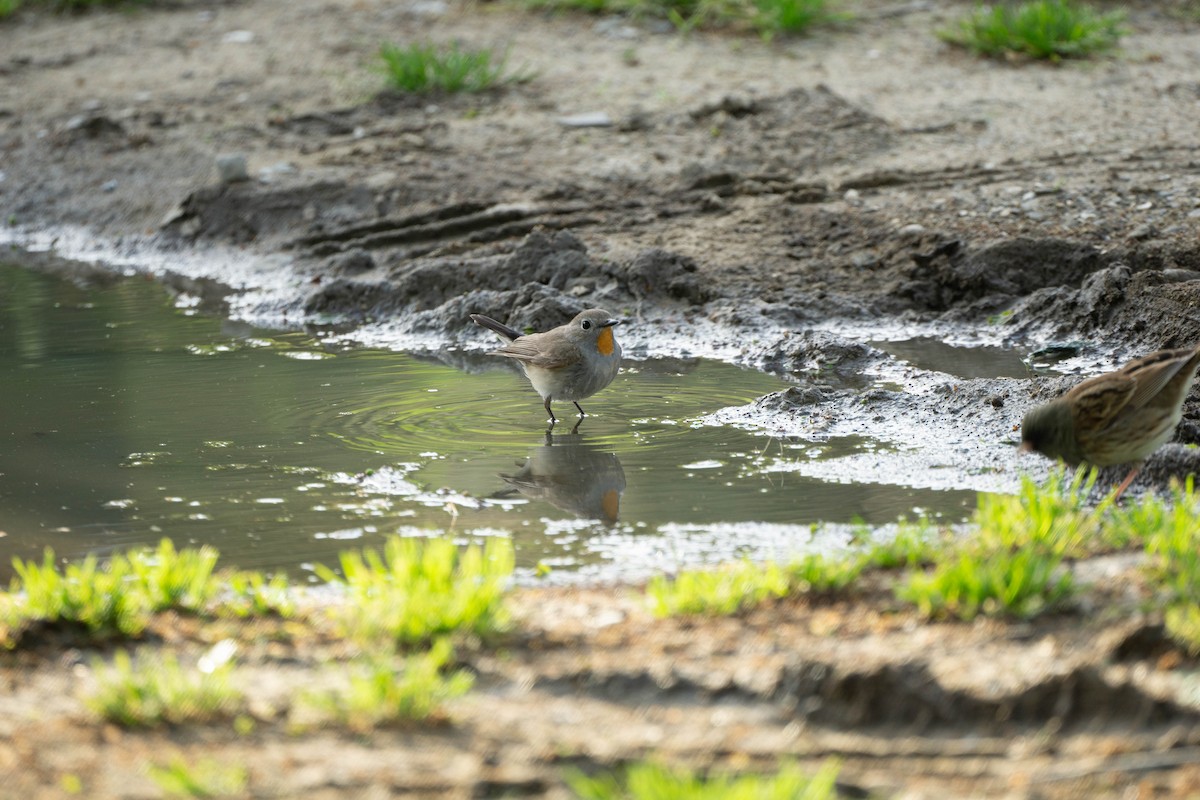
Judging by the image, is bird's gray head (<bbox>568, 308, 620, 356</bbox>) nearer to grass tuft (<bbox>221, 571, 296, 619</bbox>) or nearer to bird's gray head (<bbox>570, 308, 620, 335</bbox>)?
bird's gray head (<bbox>570, 308, 620, 335</bbox>)

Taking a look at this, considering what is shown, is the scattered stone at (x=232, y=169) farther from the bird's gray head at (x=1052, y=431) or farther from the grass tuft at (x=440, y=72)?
the bird's gray head at (x=1052, y=431)

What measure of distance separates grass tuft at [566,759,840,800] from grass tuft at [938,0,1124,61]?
36.3 feet

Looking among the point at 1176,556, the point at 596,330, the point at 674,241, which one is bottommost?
the point at 674,241

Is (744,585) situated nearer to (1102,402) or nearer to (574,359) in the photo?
(1102,402)

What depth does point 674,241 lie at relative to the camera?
33.6 feet

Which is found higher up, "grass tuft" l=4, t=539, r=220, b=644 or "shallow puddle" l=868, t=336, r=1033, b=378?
"grass tuft" l=4, t=539, r=220, b=644

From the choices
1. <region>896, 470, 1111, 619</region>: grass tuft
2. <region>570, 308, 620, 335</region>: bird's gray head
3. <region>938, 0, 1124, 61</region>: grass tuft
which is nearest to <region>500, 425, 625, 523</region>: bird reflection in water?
<region>570, 308, 620, 335</region>: bird's gray head

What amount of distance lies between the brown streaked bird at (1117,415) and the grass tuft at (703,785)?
258 cm

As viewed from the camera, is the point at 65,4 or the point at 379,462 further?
the point at 65,4

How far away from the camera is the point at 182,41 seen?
15664 millimetres

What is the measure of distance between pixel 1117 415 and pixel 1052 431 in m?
0.24

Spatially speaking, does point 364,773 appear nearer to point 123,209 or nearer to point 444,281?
point 444,281

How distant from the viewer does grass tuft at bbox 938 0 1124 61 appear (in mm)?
12805

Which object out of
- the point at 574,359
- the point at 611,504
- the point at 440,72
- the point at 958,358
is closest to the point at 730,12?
the point at 440,72
